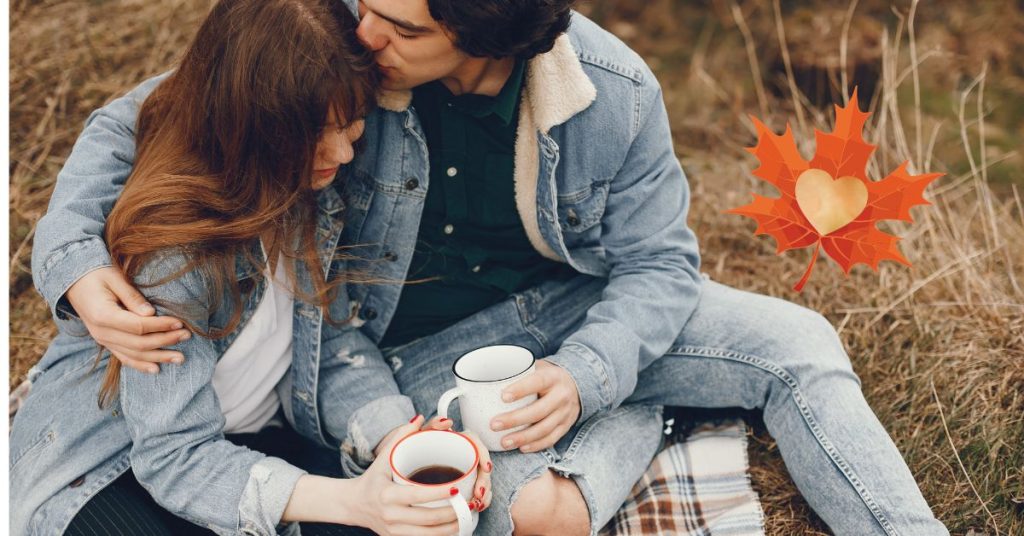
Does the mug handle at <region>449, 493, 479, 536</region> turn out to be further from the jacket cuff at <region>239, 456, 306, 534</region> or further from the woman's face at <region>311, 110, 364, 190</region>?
the woman's face at <region>311, 110, 364, 190</region>

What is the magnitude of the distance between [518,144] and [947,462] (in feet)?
3.77

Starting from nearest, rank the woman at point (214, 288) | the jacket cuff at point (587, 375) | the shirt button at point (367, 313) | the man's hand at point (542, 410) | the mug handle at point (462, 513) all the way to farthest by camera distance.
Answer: the mug handle at point (462, 513) → the woman at point (214, 288) → the man's hand at point (542, 410) → the jacket cuff at point (587, 375) → the shirt button at point (367, 313)

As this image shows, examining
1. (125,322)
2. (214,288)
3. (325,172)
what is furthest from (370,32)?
(125,322)

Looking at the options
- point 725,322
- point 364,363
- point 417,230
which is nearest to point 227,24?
point 417,230

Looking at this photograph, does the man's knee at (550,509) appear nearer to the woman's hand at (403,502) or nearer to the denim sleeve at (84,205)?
the woman's hand at (403,502)

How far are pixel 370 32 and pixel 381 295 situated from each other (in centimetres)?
62

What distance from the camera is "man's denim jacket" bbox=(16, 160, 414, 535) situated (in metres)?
1.59

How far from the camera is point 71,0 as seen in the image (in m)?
2.98

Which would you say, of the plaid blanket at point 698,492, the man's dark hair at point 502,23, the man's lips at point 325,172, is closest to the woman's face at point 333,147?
the man's lips at point 325,172

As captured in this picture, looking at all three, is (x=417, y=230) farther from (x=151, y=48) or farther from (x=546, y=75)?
(x=151, y=48)

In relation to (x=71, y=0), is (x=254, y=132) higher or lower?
higher

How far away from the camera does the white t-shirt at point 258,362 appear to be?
1.78 m

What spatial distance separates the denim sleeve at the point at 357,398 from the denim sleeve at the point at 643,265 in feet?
1.23

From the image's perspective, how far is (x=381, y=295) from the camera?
6.60 feet
